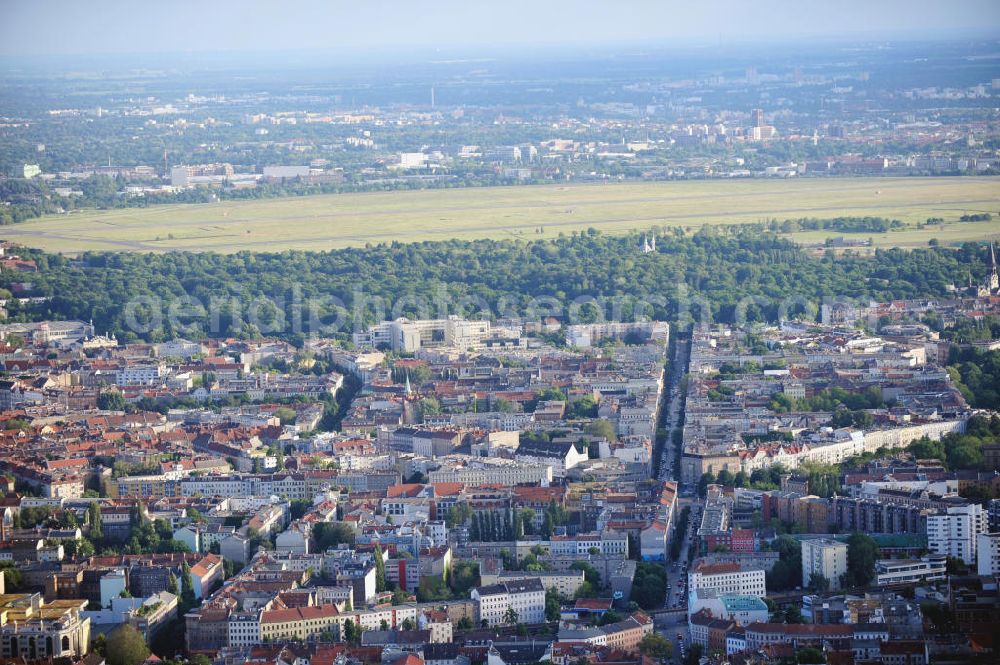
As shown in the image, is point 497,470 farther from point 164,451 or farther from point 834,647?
point 834,647

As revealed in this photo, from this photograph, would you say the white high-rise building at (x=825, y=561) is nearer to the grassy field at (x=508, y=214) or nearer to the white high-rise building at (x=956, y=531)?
the white high-rise building at (x=956, y=531)

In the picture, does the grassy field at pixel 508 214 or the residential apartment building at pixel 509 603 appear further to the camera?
the grassy field at pixel 508 214

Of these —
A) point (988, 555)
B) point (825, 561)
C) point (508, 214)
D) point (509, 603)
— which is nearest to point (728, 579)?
point (825, 561)

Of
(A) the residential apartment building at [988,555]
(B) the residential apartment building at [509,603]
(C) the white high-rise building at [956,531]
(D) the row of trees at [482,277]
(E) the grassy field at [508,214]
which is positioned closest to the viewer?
(B) the residential apartment building at [509,603]

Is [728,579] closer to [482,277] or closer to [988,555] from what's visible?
[988,555]

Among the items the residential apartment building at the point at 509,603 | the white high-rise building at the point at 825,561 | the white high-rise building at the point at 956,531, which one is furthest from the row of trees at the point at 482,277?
the residential apartment building at the point at 509,603

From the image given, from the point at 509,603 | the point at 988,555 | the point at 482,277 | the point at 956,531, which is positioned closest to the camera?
the point at 509,603

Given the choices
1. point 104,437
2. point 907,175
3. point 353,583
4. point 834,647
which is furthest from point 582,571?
point 907,175
